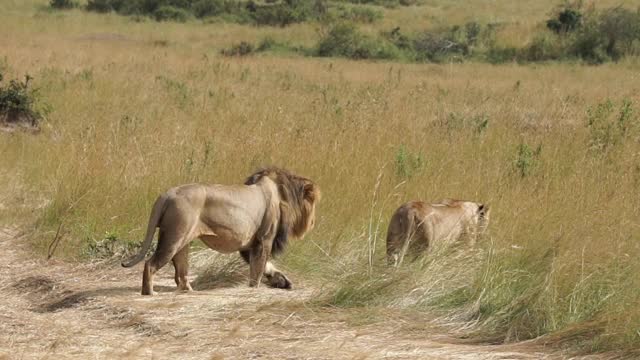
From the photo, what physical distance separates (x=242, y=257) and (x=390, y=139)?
3755 mm

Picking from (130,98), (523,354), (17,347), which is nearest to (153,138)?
(130,98)

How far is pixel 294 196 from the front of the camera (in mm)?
7199

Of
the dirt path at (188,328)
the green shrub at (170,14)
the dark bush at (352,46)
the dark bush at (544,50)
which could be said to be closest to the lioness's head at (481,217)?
the dirt path at (188,328)

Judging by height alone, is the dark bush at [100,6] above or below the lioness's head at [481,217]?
below

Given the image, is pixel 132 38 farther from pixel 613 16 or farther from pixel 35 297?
pixel 35 297

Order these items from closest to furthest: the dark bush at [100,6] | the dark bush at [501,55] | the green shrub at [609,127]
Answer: the green shrub at [609,127] < the dark bush at [501,55] < the dark bush at [100,6]

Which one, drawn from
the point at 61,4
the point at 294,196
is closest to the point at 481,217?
the point at 294,196

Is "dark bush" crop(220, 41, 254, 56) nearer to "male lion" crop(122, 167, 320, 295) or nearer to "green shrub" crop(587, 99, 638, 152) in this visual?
"green shrub" crop(587, 99, 638, 152)

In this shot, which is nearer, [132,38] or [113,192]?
[113,192]

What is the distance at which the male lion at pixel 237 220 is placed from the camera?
6582 mm

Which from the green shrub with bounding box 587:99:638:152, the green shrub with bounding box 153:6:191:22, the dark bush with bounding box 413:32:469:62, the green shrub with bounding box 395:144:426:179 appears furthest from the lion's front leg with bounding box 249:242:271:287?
the green shrub with bounding box 153:6:191:22

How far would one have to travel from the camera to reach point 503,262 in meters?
6.28

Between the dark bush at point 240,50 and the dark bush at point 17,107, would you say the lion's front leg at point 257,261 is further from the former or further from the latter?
the dark bush at point 240,50

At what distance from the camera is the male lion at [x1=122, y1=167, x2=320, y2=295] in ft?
21.6
